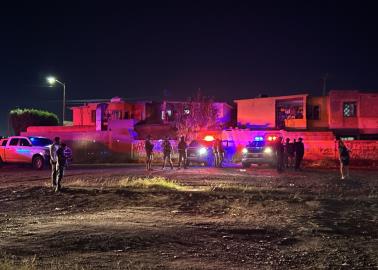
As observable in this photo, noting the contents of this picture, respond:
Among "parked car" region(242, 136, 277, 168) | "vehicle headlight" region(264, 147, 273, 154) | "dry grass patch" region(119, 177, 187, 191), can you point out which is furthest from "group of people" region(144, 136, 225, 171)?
"dry grass patch" region(119, 177, 187, 191)

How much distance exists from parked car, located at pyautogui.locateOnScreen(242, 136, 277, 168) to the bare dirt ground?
29.5 feet

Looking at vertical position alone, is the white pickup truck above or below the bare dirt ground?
above

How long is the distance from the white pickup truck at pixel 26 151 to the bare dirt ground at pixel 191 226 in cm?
1025

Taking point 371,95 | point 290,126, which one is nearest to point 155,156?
point 290,126

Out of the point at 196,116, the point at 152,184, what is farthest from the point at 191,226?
the point at 196,116

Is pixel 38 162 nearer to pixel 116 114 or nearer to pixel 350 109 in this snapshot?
pixel 350 109

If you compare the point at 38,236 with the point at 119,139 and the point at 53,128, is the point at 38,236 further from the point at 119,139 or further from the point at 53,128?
the point at 53,128

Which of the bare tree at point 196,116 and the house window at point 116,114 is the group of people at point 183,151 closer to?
the bare tree at point 196,116

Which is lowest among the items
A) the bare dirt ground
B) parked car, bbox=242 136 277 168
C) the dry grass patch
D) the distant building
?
the bare dirt ground

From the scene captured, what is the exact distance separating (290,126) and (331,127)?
428cm

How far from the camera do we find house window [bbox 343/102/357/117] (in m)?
49.4

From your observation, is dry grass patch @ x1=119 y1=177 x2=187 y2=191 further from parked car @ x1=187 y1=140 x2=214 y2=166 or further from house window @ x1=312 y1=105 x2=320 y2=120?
house window @ x1=312 y1=105 x2=320 y2=120

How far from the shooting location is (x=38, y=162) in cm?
2873

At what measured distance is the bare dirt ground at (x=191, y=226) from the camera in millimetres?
8047
